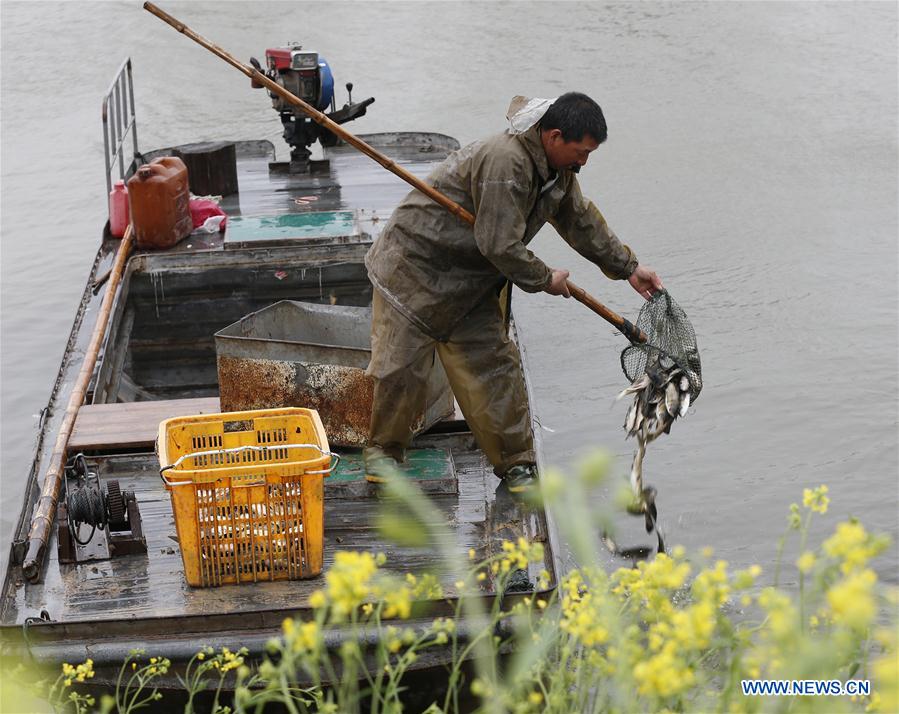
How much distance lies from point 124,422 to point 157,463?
46 centimetres

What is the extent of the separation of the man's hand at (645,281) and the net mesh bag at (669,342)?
0.15 feet

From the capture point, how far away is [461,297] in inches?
207

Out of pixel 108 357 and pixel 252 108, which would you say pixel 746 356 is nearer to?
pixel 108 357

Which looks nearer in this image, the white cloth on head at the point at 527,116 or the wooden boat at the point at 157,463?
the wooden boat at the point at 157,463

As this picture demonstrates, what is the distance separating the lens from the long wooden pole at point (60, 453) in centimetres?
489

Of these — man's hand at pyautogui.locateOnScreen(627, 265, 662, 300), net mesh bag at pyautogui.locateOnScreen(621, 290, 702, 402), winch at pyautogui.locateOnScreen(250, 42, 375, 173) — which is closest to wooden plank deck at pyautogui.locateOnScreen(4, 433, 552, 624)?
net mesh bag at pyautogui.locateOnScreen(621, 290, 702, 402)

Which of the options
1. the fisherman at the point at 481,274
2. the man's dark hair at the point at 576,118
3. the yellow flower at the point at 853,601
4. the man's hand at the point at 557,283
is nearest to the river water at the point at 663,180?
the fisherman at the point at 481,274

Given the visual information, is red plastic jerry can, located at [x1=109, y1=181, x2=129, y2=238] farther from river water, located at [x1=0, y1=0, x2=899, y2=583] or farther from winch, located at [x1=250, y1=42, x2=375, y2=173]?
river water, located at [x1=0, y1=0, x2=899, y2=583]

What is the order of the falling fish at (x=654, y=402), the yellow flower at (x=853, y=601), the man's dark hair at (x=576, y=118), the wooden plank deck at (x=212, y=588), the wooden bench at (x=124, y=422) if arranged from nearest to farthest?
the yellow flower at (x=853, y=601), the wooden plank deck at (x=212, y=588), the man's dark hair at (x=576, y=118), the falling fish at (x=654, y=402), the wooden bench at (x=124, y=422)

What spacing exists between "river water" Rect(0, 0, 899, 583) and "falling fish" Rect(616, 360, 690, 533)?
7.34 feet

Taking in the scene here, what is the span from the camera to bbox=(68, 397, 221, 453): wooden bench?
235 inches

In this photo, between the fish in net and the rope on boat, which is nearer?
the rope on boat

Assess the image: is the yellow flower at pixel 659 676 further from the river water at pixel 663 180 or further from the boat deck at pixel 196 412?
the river water at pixel 663 180

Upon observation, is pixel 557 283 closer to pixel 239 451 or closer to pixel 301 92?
pixel 239 451
